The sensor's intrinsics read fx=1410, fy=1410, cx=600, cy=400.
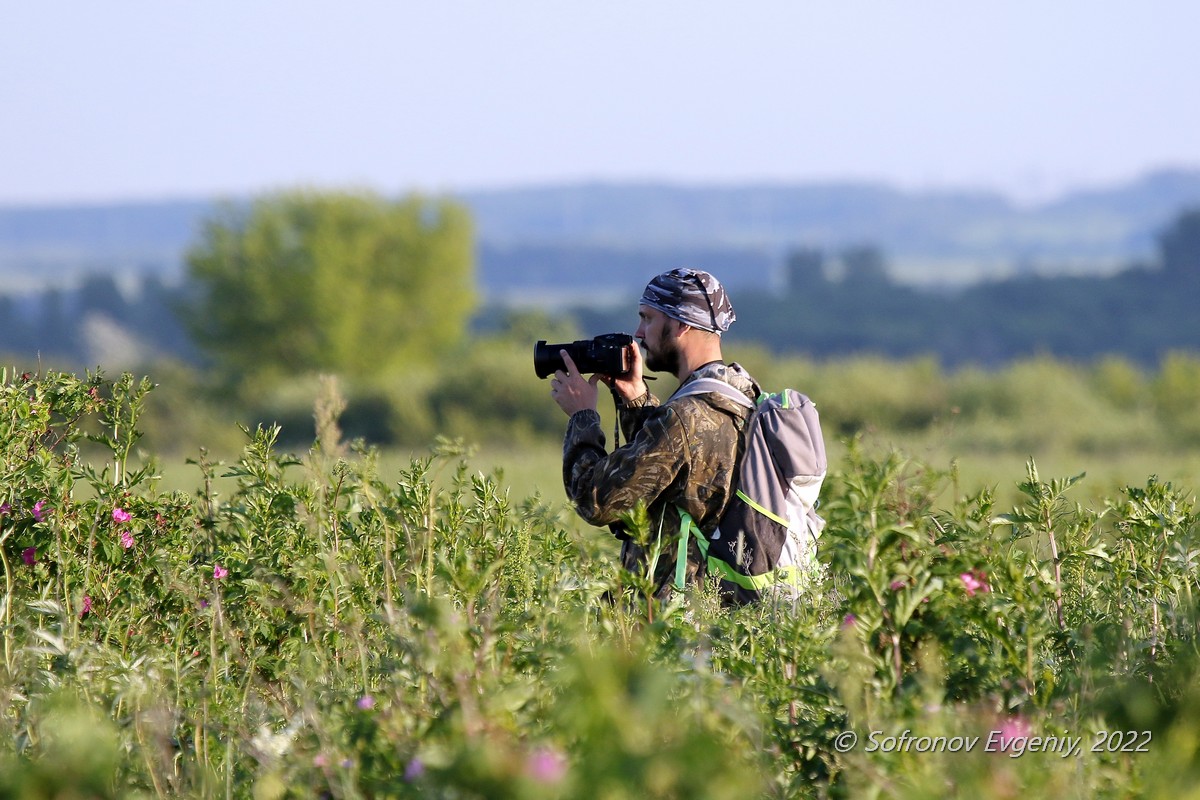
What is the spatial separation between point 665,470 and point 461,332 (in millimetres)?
72625

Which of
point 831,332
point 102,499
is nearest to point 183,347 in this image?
point 831,332

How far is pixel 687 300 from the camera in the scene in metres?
4.48

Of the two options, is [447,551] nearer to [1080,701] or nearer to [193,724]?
[193,724]

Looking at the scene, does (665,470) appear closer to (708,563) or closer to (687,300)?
(708,563)

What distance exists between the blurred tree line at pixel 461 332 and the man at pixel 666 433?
60cm

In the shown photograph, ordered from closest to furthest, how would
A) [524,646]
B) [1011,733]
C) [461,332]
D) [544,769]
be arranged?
1. [544,769]
2. [1011,733]
3. [524,646]
4. [461,332]

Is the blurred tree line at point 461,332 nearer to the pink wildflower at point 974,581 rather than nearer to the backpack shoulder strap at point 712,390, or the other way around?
the backpack shoulder strap at point 712,390

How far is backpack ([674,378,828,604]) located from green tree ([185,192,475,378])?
2444 inches

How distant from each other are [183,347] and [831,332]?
262 ft

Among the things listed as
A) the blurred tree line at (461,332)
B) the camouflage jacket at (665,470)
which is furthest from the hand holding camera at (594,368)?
the blurred tree line at (461,332)

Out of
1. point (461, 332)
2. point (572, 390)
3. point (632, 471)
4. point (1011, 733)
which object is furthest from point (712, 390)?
point (461, 332)

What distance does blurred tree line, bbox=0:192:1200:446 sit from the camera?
3775 centimetres

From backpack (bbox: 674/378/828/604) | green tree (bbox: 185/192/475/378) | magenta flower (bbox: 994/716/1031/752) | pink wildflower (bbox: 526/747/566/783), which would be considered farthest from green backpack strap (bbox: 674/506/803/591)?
green tree (bbox: 185/192/475/378)

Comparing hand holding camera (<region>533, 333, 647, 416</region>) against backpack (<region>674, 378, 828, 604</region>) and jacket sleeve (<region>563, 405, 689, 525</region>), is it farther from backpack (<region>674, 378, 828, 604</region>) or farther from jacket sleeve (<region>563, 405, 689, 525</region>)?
backpack (<region>674, 378, 828, 604</region>)
